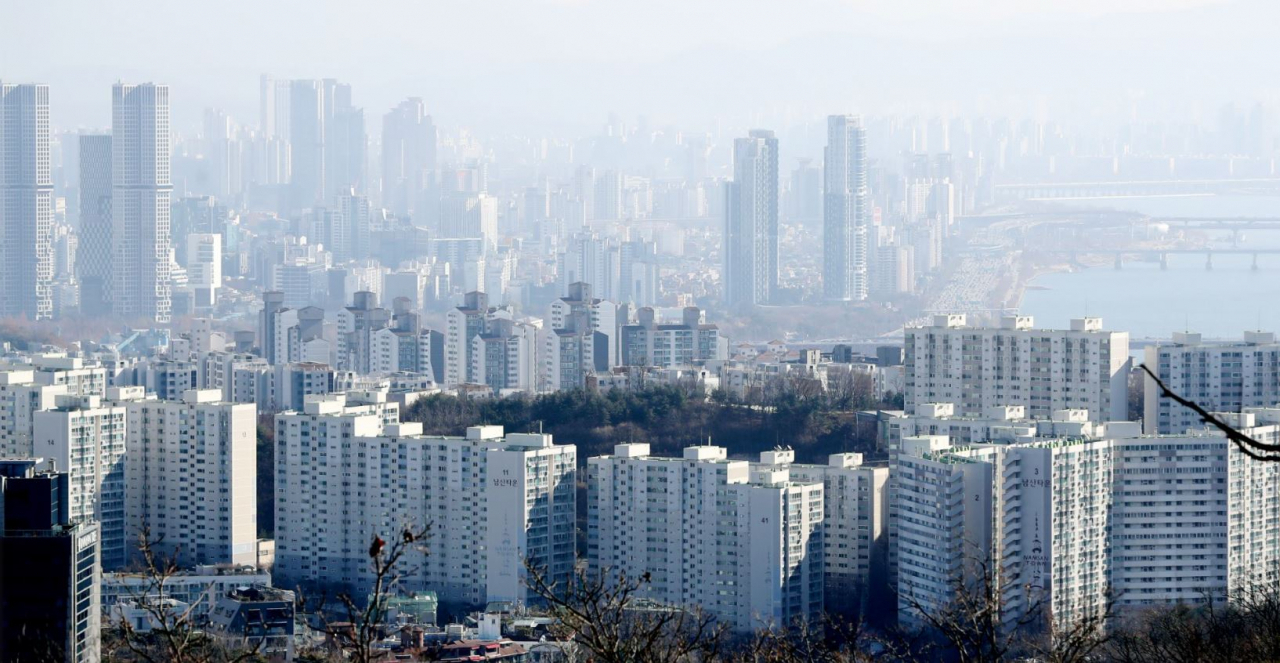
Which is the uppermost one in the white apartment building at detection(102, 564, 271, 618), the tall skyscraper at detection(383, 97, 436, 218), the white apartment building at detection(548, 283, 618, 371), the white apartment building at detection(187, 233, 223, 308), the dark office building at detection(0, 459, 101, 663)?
the tall skyscraper at detection(383, 97, 436, 218)

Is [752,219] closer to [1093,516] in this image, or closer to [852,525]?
[852,525]

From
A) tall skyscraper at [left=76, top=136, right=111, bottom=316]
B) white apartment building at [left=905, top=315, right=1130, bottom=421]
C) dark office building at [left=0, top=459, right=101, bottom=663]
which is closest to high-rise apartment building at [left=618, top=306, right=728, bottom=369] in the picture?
white apartment building at [left=905, top=315, right=1130, bottom=421]

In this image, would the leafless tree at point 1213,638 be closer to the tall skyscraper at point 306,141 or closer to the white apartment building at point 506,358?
the white apartment building at point 506,358

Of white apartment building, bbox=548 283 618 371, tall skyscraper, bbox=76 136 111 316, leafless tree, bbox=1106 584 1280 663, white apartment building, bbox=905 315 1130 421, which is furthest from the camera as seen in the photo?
tall skyscraper, bbox=76 136 111 316

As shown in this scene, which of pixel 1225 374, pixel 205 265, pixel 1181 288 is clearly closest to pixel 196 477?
pixel 1225 374

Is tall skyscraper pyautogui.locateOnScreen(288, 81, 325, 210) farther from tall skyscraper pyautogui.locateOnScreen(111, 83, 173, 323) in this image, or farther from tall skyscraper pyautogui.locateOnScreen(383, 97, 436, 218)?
tall skyscraper pyautogui.locateOnScreen(111, 83, 173, 323)
